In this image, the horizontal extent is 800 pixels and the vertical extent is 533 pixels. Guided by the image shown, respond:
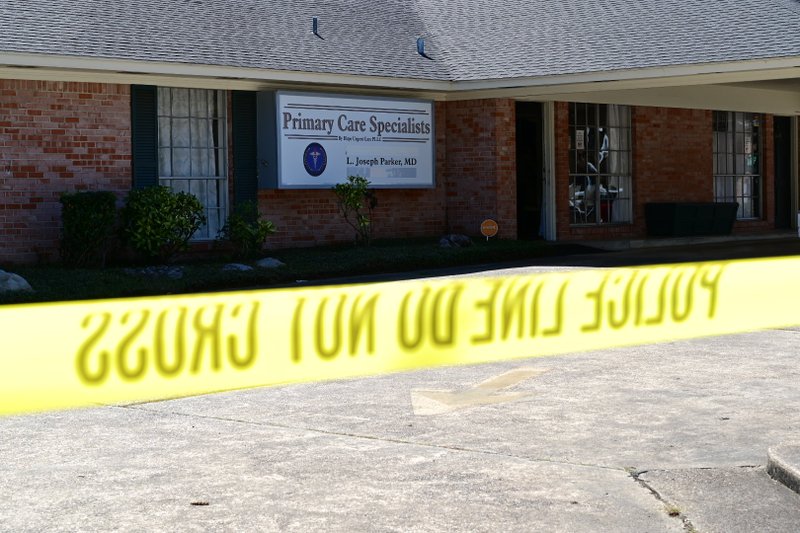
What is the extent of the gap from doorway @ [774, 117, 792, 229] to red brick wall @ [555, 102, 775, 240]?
3.45 meters

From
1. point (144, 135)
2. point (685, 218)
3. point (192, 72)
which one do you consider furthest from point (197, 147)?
point (685, 218)

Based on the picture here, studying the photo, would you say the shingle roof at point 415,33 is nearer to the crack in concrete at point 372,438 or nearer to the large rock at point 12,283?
the large rock at point 12,283

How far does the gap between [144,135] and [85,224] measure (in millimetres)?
2354

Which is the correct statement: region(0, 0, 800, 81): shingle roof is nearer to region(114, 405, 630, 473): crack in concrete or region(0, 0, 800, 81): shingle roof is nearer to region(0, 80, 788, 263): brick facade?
region(0, 80, 788, 263): brick facade

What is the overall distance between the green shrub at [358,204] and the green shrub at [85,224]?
449cm

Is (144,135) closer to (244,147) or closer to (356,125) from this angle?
(244,147)

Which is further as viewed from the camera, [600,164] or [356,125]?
[600,164]

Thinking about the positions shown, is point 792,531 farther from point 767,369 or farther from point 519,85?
point 519,85

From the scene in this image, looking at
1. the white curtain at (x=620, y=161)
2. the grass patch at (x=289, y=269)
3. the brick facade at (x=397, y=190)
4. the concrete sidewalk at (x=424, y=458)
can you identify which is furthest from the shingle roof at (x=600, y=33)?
the concrete sidewalk at (x=424, y=458)

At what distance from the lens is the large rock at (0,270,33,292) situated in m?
15.5

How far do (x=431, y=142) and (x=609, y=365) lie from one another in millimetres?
12860

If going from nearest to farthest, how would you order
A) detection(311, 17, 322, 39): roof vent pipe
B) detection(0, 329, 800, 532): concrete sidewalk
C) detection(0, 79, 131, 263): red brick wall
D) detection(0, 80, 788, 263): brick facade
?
detection(0, 329, 800, 532): concrete sidewalk, detection(0, 79, 131, 263): red brick wall, detection(0, 80, 788, 263): brick facade, detection(311, 17, 322, 39): roof vent pipe

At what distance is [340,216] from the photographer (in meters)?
22.4

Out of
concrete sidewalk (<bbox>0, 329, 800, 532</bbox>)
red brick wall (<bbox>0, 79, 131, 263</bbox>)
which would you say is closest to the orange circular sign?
red brick wall (<bbox>0, 79, 131, 263</bbox>)
